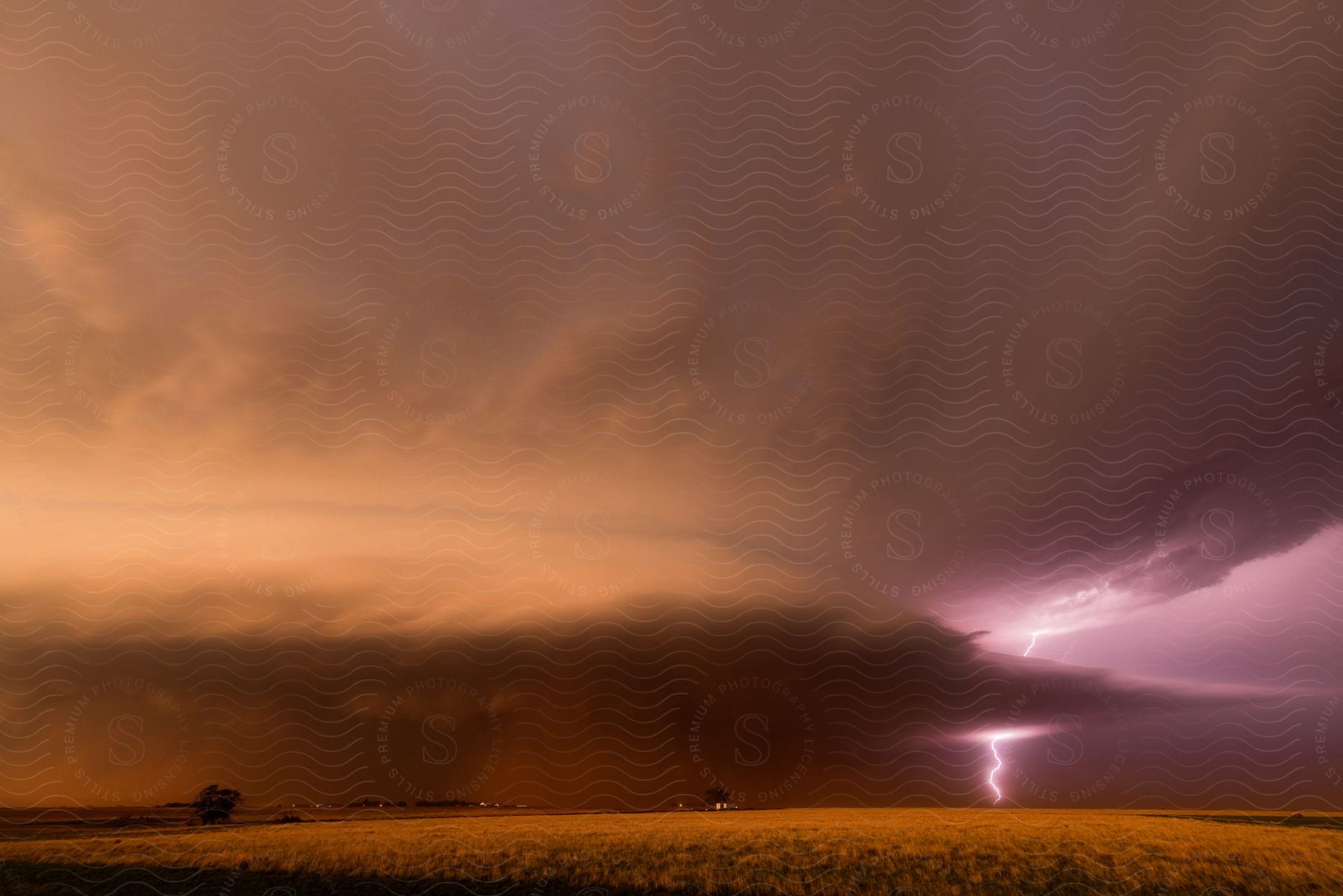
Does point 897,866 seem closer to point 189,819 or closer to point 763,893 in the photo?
point 763,893

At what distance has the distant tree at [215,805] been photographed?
5125cm

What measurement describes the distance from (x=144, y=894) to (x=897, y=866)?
20074 millimetres

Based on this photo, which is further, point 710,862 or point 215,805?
point 215,805

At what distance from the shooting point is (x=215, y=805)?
52.6 m

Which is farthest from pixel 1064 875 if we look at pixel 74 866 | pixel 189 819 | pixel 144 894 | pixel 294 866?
pixel 189 819

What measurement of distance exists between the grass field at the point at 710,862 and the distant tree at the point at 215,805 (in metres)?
26.3

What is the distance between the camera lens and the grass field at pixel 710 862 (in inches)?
747

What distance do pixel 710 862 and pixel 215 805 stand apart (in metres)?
48.7

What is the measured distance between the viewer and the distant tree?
168ft

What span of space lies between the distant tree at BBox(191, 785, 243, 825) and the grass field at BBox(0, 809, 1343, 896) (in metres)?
26.3

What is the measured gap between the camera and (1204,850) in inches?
877

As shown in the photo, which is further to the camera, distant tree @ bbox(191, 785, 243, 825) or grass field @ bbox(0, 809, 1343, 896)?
distant tree @ bbox(191, 785, 243, 825)

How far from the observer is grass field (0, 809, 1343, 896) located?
62.2 feet

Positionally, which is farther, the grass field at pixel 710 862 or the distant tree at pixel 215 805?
the distant tree at pixel 215 805
